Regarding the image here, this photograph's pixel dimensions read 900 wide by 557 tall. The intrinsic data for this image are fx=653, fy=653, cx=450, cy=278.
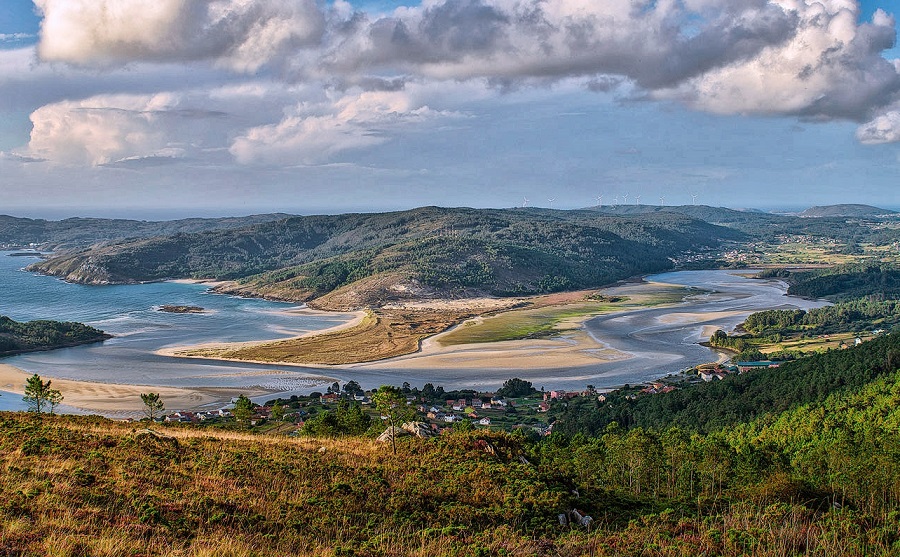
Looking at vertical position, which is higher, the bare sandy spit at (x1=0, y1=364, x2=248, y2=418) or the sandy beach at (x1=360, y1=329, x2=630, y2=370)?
the sandy beach at (x1=360, y1=329, x2=630, y2=370)

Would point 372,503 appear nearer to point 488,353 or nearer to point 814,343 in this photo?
point 488,353

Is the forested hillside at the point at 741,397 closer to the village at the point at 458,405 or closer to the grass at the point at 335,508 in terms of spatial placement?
the village at the point at 458,405

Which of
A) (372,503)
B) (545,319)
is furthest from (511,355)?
(372,503)

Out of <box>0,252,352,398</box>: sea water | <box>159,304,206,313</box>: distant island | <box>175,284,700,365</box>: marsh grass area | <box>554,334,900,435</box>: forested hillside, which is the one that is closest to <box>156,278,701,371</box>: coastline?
<box>175,284,700,365</box>: marsh grass area

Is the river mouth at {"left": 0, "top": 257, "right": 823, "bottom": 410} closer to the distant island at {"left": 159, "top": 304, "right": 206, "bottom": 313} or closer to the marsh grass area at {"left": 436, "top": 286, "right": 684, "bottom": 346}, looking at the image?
the distant island at {"left": 159, "top": 304, "right": 206, "bottom": 313}

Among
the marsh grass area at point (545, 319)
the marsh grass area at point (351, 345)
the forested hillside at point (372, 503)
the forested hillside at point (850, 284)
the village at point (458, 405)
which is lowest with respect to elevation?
the village at point (458, 405)

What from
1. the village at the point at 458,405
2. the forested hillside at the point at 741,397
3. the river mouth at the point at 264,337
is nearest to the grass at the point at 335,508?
the village at the point at 458,405
